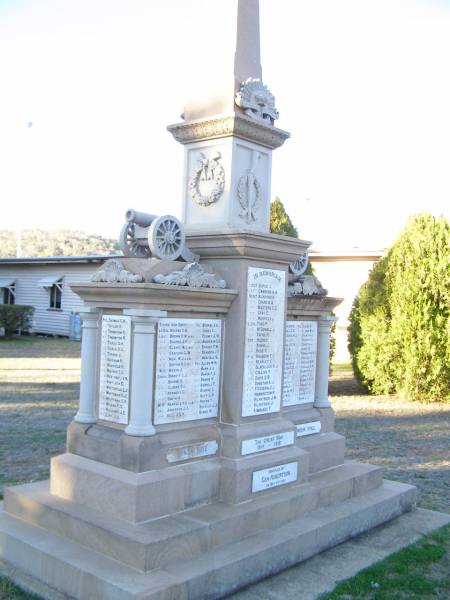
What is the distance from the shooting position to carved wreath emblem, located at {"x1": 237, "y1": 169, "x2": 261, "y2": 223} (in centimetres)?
568

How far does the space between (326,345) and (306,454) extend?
1.42m

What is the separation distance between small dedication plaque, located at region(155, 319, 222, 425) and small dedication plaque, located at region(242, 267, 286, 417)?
0.28 meters

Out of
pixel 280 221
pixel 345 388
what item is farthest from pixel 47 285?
pixel 280 221

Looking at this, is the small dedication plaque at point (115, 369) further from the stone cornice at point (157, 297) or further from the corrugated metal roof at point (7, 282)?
the corrugated metal roof at point (7, 282)

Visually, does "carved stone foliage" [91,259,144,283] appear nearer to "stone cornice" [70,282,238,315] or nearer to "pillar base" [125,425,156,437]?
"stone cornice" [70,282,238,315]

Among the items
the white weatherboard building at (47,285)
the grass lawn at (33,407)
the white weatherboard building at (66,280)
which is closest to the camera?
the grass lawn at (33,407)

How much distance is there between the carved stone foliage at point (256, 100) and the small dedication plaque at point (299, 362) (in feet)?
6.85

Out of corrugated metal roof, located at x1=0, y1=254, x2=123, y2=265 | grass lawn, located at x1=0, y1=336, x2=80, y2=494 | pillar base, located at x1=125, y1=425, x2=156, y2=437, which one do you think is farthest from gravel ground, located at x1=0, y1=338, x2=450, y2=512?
corrugated metal roof, located at x1=0, y1=254, x2=123, y2=265

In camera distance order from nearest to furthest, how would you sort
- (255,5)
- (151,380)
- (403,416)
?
(151,380) → (255,5) → (403,416)

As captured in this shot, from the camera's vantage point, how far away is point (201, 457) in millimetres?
5227

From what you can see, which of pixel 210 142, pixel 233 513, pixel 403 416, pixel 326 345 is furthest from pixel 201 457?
pixel 403 416

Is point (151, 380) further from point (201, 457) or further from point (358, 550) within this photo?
point (358, 550)

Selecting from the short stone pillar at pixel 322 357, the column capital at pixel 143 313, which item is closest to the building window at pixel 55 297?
the short stone pillar at pixel 322 357

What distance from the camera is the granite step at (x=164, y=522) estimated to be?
4.27m
